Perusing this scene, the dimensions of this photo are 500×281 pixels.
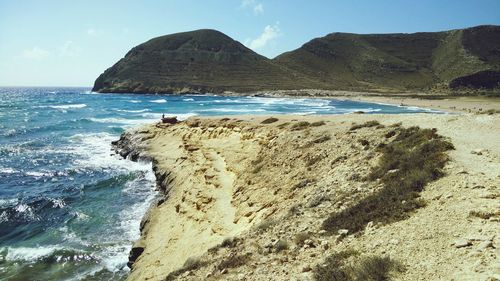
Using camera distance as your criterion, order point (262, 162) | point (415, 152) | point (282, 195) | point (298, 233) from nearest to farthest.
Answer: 1. point (298, 233)
2. point (415, 152)
3. point (282, 195)
4. point (262, 162)

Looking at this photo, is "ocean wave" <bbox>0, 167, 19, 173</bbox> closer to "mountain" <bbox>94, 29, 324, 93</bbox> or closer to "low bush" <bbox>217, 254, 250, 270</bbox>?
"low bush" <bbox>217, 254, 250, 270</bbox>

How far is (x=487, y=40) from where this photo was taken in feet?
580

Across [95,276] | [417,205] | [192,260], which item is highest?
[417,205]

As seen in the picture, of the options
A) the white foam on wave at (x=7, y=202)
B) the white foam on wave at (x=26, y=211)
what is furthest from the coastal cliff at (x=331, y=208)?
the white foam on wave at (x=7, y=202)

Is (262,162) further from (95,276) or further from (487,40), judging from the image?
(487,40)

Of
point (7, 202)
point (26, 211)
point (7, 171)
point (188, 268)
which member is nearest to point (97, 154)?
point (7, 171)

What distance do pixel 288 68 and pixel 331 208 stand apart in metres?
175

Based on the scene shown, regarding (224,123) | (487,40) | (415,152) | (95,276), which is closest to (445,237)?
(415,152)

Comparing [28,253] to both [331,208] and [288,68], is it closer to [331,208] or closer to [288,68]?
[331,208]

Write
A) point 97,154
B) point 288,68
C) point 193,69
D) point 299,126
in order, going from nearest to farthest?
point 299,126 < point 97,154 < point 193,69 < point 288,68

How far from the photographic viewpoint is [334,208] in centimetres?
1298

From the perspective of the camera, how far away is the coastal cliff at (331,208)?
29.4ft

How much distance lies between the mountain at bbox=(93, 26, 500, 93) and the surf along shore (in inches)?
4734

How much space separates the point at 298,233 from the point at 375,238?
2.57 meters
